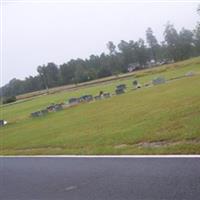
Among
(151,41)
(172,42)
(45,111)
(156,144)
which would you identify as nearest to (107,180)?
(156,144)

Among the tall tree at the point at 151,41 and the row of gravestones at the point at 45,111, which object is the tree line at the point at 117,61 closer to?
the tall tree at the point at 151,41

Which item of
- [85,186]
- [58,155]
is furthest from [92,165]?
[58,155]

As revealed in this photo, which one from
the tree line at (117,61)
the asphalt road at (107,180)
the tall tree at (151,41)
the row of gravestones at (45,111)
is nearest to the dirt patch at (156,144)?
the asphalt road at (107,180)

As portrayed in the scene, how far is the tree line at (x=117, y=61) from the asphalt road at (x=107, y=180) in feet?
399

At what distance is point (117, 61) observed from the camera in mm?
144875

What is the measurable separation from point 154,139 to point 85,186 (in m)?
4.06

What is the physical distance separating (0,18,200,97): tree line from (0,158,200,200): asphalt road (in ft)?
399

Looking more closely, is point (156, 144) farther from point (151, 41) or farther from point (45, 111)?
point (151, 41)

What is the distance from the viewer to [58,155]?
13070 millimetres

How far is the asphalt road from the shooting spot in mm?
7055

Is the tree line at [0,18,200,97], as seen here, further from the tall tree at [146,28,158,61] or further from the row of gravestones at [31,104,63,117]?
the row of gravestones at [31,104,63,117]

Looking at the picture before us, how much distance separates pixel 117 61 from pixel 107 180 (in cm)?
13745

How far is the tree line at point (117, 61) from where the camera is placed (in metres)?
136

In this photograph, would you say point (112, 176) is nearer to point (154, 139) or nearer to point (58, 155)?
point (154, 139)
